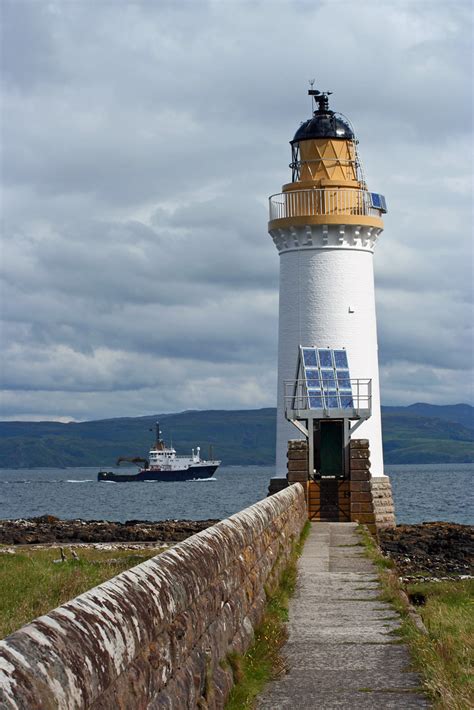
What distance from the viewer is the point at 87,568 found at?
1841cm

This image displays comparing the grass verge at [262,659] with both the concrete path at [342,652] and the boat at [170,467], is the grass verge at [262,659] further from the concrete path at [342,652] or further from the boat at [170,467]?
the boat at [170,467]

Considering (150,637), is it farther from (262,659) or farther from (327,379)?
(327,379)

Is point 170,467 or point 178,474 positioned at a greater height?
point 170,467

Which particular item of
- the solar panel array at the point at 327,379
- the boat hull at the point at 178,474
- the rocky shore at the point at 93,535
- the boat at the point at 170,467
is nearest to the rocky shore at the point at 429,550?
the solar panel array at the point at 327,379

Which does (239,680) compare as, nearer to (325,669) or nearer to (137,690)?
(325,669)

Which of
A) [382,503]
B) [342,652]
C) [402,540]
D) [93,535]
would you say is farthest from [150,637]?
[93,535]

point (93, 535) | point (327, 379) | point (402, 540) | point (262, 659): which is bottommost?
point (262, 659)

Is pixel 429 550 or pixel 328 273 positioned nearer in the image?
pixel 429 550

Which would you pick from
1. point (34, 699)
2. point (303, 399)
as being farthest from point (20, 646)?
point (303, 399)

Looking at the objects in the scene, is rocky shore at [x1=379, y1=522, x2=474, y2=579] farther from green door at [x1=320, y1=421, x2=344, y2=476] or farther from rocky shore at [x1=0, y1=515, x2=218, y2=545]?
rocky shore at [x1=0, y1=515, x2=218, y2=545]

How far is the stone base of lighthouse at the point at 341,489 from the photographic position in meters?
24.3

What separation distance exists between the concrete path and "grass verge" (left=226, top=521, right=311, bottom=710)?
8cm

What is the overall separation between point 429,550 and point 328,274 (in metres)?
8.19

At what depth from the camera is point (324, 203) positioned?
32281 mm
